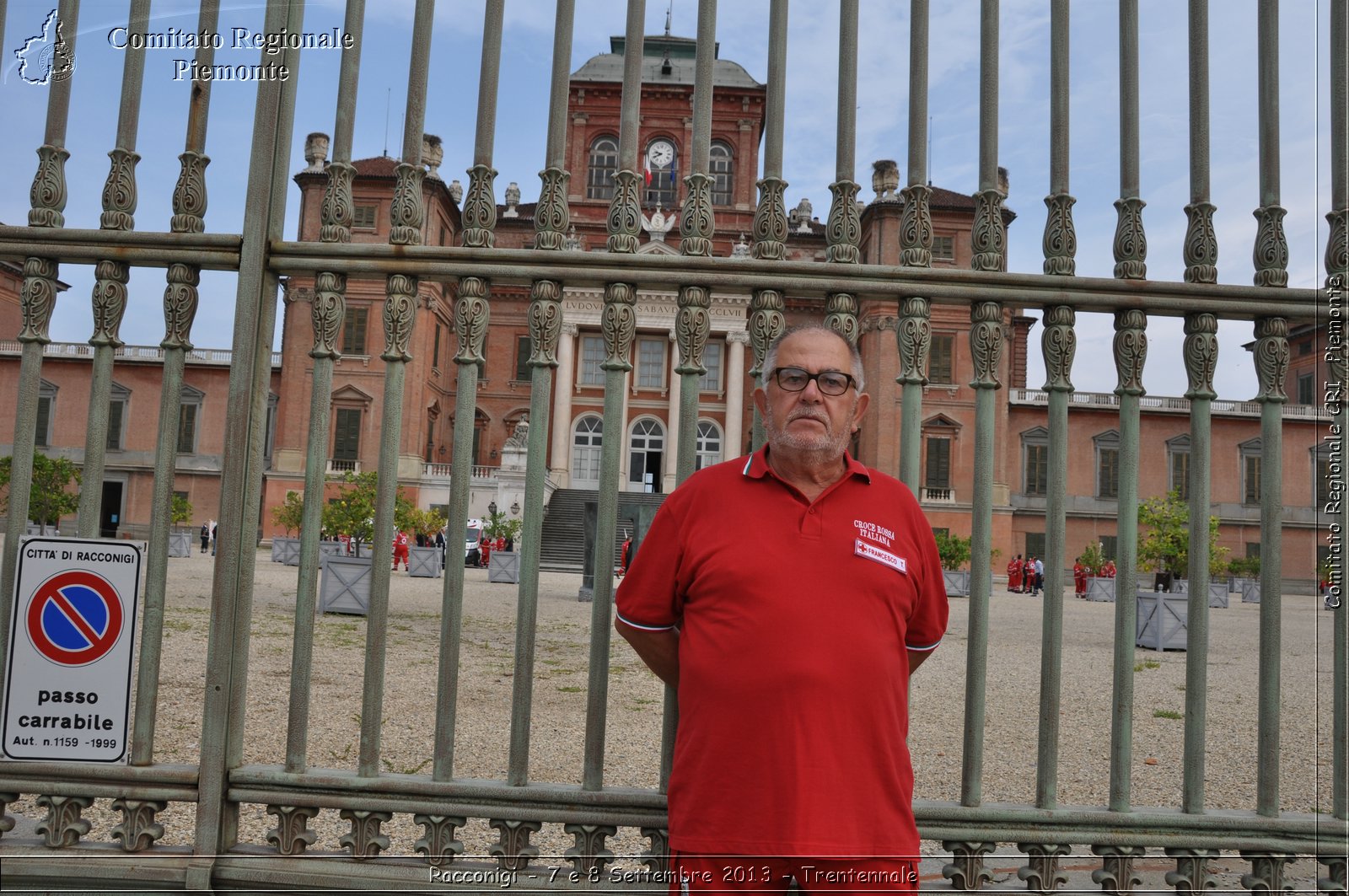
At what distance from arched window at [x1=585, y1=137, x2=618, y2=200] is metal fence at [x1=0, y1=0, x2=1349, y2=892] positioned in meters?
32.9

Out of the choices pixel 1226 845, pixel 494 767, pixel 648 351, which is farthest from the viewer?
pixel 648 351

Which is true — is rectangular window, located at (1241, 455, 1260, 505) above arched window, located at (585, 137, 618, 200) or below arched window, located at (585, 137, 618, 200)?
below

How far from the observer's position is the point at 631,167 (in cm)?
273

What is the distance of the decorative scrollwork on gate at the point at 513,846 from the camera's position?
258 centimetres

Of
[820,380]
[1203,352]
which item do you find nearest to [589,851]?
[820,380]

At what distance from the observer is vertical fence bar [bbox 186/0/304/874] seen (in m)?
2.65

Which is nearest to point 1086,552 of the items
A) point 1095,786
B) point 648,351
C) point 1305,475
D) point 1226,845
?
point 1305,475

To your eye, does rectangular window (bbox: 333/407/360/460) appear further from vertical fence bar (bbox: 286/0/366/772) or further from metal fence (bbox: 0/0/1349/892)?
vertical fence bar (bbox: 286/0/366/772)

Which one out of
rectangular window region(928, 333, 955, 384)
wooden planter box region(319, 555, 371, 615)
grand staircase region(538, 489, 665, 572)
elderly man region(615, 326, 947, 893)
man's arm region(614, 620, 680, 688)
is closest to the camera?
elderly man region(615, 326, 947, 893)

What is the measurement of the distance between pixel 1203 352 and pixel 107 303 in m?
3.21

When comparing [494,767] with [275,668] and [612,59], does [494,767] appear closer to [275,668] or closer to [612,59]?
[275,668]

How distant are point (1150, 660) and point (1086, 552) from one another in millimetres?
18216

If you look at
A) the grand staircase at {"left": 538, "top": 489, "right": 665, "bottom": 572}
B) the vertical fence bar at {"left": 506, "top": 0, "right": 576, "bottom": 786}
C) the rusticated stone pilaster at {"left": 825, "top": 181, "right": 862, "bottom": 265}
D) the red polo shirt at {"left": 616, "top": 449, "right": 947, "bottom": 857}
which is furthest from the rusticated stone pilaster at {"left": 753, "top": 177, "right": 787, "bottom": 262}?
the grand staircase at {"left": 538, "top": 489, "right": 665, "bottom": 572}

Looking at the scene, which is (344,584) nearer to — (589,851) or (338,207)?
(338,207)
